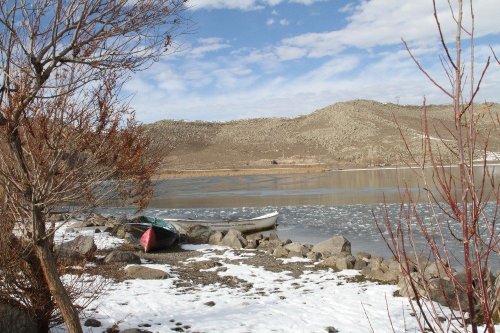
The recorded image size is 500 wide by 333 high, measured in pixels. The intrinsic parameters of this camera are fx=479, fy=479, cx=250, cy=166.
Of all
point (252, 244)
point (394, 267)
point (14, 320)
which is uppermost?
point (14, 320)

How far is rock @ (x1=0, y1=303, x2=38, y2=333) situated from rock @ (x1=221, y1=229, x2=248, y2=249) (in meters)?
10.6

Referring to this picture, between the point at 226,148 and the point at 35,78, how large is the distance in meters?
88.5

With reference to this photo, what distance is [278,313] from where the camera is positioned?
8.62m

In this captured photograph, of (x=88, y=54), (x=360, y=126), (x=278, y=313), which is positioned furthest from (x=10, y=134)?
(x=360, y=126)

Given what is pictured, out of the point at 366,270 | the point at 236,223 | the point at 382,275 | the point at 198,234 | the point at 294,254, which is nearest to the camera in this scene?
the point at 382,275

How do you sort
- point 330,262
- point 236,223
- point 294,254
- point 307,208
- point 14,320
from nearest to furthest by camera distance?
point 14,320 → point 330,262 → point 294,254 → point 236,223 → point 307,208

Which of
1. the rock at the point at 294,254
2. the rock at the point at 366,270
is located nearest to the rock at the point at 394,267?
the rock at the point at 366,270

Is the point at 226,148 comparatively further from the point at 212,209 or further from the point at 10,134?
the point at 10,134

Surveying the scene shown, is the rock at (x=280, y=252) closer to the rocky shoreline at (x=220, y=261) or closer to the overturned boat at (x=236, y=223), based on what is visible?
the rocky shoreline at (x=220, y=261)

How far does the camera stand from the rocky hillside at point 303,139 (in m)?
77.0

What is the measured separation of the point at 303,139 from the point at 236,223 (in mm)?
75553

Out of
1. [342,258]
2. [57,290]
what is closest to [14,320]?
[57,290]

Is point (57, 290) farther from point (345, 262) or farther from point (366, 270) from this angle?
point (345, 262)

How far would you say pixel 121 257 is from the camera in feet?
41.1
